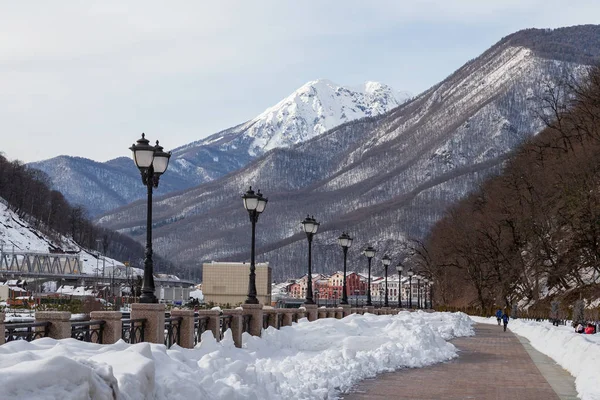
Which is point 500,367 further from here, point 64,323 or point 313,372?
point 64,323

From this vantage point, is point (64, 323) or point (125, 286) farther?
point (125, 286)

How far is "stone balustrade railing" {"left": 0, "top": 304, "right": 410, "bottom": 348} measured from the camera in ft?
48.3

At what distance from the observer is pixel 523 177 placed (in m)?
77.6

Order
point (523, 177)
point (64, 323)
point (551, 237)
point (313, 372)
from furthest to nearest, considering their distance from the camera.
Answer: point (523, 177), point (551, 237), point (313, 372), point (64, 323)

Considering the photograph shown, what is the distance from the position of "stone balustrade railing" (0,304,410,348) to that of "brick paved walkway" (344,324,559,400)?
4.24 m

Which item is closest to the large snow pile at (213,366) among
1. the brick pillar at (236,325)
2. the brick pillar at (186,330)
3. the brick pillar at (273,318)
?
the brick pillar at (236,325)

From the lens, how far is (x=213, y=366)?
47.6ft

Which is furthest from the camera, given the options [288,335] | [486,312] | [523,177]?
[486,312]

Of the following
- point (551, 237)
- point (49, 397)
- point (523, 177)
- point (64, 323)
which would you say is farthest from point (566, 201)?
point (49, 397)

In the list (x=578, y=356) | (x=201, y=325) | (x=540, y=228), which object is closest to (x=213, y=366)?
(x=201, y=325)

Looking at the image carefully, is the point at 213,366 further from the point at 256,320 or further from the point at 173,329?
the point at 256,320

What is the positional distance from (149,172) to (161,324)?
341cm

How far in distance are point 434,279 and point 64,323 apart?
3822 inches

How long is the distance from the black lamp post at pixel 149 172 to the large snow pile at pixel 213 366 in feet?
5.34
